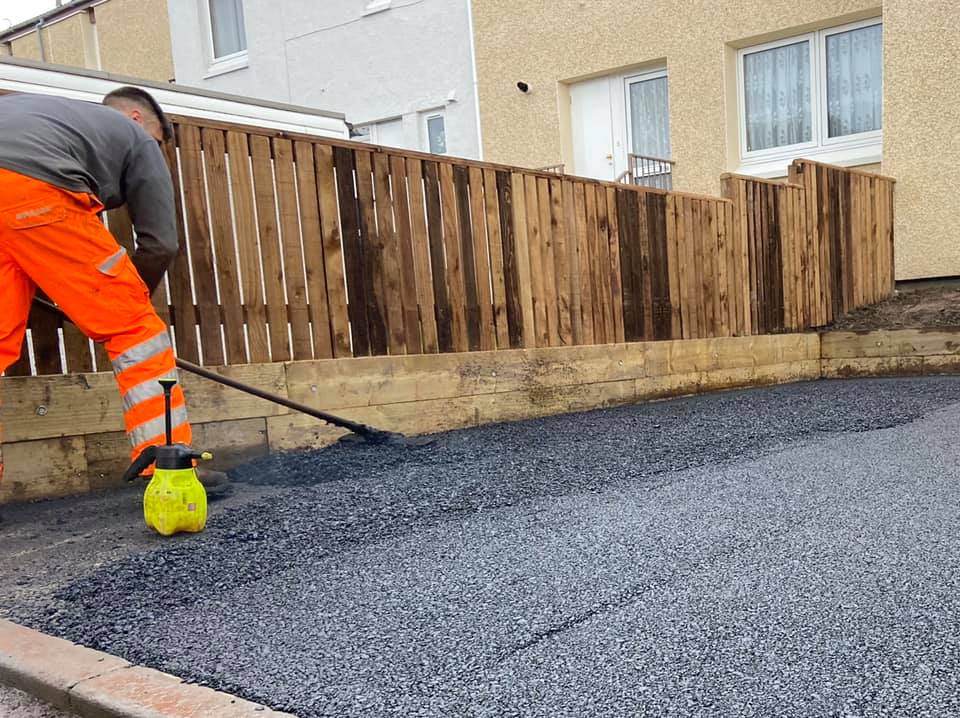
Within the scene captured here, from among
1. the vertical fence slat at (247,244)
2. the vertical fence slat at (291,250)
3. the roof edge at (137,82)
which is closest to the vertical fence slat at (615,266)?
the roof edge at (137,82)

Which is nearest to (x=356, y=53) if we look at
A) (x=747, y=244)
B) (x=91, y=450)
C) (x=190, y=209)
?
(x=747, y=244)

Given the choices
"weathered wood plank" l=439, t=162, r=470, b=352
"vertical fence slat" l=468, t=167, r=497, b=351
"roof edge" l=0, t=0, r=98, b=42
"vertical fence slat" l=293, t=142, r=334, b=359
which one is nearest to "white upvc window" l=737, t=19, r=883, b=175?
"vertical fence slat" l=468, t=167, r=497, b=351

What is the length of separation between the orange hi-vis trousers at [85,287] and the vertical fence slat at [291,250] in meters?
1.25

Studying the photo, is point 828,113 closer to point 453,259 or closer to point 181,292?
point 453,259

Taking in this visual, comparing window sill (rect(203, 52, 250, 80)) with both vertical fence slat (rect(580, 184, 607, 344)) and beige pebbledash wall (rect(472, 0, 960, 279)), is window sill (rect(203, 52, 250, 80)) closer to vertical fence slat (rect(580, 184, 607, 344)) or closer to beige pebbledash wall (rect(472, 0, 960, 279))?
beige pebbledash wall (rect(472, 0, 960, 279))

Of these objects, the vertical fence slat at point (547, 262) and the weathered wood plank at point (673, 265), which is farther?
the weathered wood plank at point (673, 265)

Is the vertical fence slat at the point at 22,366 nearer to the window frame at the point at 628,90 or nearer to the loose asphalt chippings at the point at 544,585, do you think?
the loose asphalt chippings at the point at 544,585

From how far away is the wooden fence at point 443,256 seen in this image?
A: 405 cm

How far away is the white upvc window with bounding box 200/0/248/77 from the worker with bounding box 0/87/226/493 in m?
12.7

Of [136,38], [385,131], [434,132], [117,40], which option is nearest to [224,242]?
[434,132]

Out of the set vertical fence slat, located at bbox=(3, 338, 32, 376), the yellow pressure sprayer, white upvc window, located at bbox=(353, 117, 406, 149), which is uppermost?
white upvc window, located at bbox=(353, 117, 406, 149)

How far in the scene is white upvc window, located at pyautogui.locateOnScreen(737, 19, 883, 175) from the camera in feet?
31.4

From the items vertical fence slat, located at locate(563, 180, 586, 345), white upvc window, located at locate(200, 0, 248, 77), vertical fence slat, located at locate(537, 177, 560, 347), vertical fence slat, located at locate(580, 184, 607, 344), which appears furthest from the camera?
white upvc window, located at locate(200, 0, 248, 77)

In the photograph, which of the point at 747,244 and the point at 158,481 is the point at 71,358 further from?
the point at 747,244
